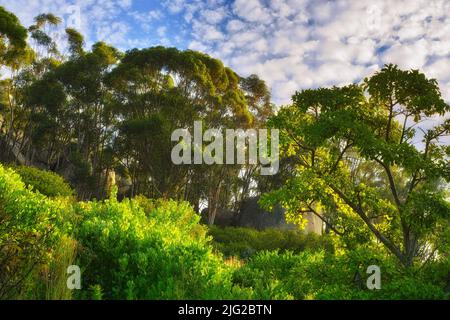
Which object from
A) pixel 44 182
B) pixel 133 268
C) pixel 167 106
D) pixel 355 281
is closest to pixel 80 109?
pixel 167 106

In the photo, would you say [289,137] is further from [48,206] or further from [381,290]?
[48,206]

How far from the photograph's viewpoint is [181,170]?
28156 millimetres

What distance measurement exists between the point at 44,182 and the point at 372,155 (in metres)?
10.7

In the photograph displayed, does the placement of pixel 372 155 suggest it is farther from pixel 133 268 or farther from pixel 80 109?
pixel 80 109

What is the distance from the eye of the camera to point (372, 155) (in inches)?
285

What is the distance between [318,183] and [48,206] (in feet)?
16.0

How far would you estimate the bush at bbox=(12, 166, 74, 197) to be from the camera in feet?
44.6

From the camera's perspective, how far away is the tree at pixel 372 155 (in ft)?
23.7

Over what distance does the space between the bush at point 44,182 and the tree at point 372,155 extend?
8.13m

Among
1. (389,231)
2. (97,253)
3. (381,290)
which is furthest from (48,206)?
(389,231)

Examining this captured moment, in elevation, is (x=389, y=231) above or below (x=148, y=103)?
below

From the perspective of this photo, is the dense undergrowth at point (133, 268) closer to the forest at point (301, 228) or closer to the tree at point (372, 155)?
the forest at point (301, 228)

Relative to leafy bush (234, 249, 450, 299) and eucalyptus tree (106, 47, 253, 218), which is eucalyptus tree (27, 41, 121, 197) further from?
leafy bush (234, 249, 450, 299)

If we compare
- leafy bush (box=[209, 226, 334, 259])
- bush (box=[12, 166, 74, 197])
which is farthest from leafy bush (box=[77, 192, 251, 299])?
leafy bush (box=[209, 226, 334, 259])
